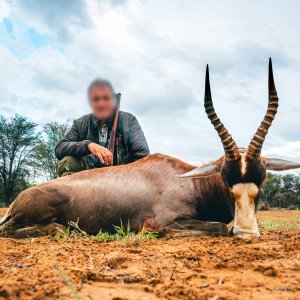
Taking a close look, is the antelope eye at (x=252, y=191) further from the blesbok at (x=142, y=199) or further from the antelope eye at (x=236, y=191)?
the blesbok at (x=142, y=199)

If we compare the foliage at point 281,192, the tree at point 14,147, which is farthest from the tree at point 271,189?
the tree at point 14,147

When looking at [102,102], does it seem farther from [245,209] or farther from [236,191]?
[245,209]

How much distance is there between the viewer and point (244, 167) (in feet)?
13.7

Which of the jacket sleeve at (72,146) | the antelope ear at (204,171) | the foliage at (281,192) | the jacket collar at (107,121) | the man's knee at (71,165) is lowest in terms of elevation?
the foliage at (281,192)

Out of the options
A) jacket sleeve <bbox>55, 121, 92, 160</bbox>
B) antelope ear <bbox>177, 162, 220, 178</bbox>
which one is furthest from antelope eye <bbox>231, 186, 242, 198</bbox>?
jacket sleeve <bbox>55, 121, 92, 160</bbox>

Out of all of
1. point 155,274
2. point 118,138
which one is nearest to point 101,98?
point 118,138

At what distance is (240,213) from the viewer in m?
4.02

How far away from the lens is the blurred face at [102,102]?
671cm

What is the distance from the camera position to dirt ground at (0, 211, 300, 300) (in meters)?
1.77

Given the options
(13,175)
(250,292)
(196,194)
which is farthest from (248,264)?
(13,175)

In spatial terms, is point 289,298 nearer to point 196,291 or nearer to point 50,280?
point 196,291

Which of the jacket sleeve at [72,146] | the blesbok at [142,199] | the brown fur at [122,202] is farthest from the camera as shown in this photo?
the jacket sleeve at [72,146]

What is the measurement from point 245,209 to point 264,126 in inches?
42.8

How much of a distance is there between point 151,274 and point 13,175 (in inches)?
1627
